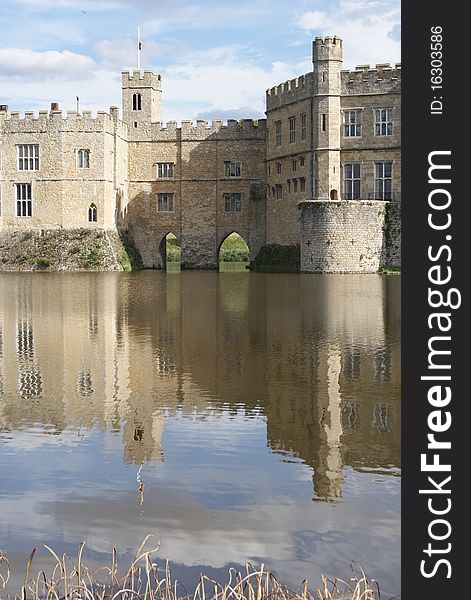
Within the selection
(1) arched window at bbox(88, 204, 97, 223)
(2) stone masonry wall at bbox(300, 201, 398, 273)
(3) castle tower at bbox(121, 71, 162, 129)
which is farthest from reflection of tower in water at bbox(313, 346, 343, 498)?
(3) castle tower at bbox(121, 71, 162, 129)

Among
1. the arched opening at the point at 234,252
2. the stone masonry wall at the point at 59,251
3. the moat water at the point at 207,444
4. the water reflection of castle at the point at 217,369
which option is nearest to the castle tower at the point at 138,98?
the stone masonry wall at the point at 59,251

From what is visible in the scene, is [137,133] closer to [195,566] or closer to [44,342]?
[44,342]

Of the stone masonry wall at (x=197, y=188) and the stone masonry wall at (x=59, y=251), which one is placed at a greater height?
the stone masonry wall at (x=197, y=188)

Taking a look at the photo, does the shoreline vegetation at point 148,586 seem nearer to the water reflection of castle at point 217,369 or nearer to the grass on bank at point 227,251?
the water reflection of castle at point 217,369

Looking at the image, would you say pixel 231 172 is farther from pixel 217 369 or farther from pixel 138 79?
pixel 217 369

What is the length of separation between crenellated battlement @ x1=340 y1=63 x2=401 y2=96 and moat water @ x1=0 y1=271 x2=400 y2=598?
24861 mm

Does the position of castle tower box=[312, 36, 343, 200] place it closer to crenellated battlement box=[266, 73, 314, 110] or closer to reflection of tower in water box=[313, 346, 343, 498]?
crenellated battlement box=[266, 73, 314, 110]

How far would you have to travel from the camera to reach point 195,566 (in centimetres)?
591

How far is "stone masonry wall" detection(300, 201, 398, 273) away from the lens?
38.8m

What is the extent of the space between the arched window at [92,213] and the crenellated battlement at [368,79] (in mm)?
13680

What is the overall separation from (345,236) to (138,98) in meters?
17.7

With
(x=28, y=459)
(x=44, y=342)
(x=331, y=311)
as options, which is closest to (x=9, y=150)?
(x=331, y=311)

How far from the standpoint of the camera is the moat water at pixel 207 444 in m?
6.29

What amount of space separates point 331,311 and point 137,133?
31.7 metres
